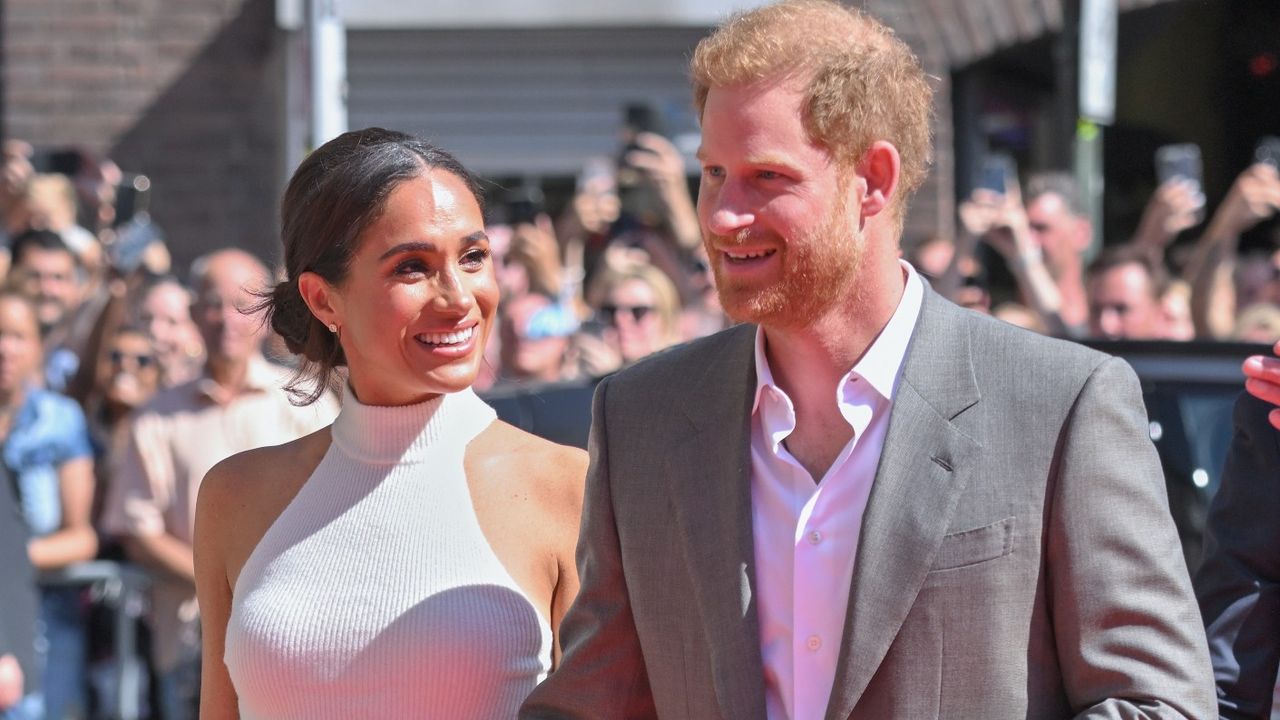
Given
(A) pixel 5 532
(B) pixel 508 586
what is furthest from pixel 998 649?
(A) pixel 5 532

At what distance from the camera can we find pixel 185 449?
7.15m

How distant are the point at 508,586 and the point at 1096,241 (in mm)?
7086

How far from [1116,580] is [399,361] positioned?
1.56 m

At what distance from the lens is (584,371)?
7410mm

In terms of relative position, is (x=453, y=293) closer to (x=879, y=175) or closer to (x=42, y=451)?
(x=879, y=175)

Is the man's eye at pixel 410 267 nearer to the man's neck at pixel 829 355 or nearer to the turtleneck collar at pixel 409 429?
the turtleneck collar at pixel 409 429

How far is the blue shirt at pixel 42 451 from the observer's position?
7.23m

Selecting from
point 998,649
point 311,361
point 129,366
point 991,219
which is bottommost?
point 129,366

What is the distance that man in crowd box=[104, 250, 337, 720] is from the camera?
711cm

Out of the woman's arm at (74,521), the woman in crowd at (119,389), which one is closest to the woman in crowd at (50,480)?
the woman's arm at (74,521)

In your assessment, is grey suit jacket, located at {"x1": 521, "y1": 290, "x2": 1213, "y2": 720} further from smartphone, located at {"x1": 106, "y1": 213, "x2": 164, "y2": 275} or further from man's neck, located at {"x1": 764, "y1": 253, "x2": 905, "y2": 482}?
smartphone, located at {"x1": 106, "y1": 213, "x2": 164, "y2": 275}

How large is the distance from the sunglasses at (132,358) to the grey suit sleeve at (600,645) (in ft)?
17.7

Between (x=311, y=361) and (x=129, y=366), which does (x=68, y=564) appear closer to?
(x=129, y=366)

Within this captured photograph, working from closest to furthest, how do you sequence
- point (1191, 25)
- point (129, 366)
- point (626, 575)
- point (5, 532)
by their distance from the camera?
1. point (626, 575)
2. point (5, 532)
3. point (129, 366)
4. point (1191, 25)
